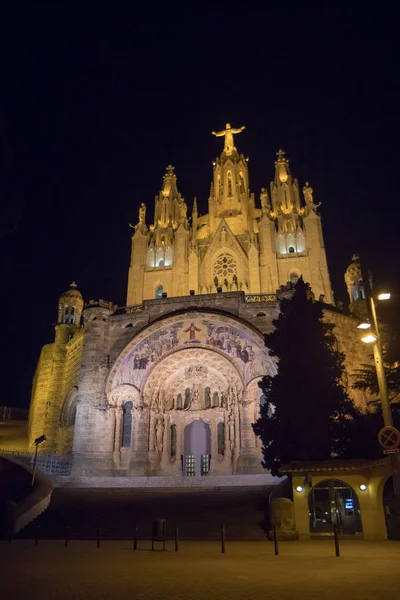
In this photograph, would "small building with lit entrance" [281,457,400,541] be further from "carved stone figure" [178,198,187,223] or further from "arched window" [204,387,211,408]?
"carved stone figure" [178,198,187,223]

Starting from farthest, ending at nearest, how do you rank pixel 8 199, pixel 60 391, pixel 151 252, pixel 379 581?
pixel 151 252, pixel 60 391, pixel 8 199, pixel 379 581

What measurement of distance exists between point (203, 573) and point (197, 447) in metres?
20.0

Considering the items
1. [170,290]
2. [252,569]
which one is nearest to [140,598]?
[252,569]

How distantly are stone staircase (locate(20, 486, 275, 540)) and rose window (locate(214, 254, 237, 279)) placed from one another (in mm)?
21767

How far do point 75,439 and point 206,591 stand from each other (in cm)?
2084

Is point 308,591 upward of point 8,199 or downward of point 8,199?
downward

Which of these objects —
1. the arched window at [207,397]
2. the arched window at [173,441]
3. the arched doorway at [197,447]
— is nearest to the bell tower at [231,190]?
the arched window at [207,397]

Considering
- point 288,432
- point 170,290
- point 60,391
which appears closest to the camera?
point 288,432

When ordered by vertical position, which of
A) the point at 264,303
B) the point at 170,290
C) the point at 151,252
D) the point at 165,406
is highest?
the point at 151,252

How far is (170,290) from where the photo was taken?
38.9 metres

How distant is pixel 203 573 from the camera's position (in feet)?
25.1

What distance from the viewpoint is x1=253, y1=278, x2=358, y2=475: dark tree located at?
17.3 metres

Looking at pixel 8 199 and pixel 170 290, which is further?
pixel 170 290

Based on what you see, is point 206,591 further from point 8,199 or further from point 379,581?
point 8,199
